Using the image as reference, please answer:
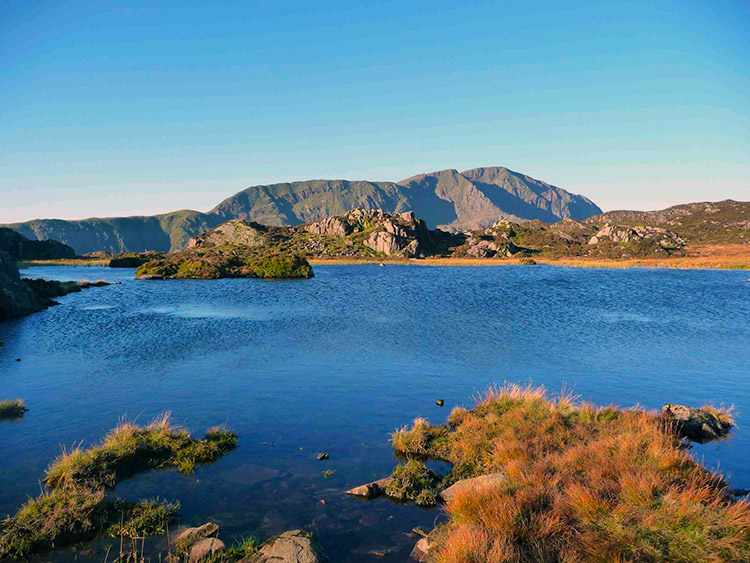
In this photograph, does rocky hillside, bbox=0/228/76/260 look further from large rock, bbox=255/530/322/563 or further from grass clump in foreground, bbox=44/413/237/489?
large rock, bbox=255/530/322/563

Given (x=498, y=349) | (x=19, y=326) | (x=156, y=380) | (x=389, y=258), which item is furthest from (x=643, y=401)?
(x=389, y=258)

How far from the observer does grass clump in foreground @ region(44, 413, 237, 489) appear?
45.9 ft

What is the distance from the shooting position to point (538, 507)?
35.1 feet

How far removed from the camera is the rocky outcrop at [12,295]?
51344 millimetres

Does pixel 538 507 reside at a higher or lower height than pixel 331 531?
higher

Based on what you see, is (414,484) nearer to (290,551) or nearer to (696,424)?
(290,551)

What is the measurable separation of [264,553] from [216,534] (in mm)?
1950

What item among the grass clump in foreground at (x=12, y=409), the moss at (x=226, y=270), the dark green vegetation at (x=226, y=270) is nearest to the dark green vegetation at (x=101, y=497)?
the grass clump in foreground at (x=12, y=409)

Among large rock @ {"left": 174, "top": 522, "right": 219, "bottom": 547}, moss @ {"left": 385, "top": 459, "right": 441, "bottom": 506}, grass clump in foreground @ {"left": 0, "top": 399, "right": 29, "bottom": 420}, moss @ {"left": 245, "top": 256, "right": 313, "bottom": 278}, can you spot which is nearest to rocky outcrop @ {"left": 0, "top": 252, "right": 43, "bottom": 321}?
grass clump in foreground @ {"left": 0, "top": 399, "right": 29, "bottom": 420}

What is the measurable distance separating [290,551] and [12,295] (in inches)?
2381

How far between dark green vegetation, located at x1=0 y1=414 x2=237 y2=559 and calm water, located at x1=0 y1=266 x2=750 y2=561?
31.8 inches

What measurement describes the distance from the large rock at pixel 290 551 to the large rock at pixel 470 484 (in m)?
4.16

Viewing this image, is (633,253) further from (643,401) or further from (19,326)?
(19,326)

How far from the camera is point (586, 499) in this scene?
10.6m
